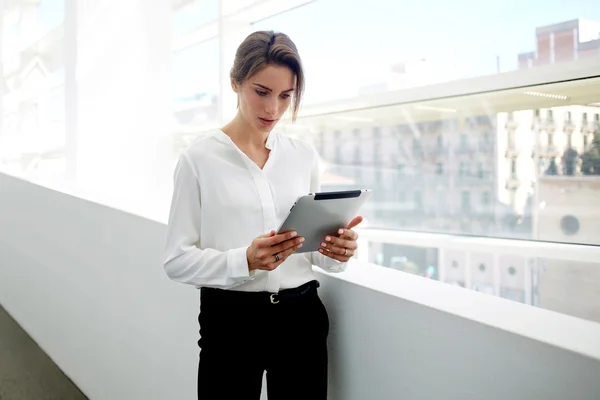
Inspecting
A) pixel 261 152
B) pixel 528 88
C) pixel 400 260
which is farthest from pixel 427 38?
pixel 261 152

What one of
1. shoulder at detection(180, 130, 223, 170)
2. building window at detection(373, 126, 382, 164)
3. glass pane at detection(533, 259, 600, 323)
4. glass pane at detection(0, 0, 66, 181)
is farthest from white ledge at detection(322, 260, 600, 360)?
glass pane at detection(0, 0, 66, 181)

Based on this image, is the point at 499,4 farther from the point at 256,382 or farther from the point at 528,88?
the point at 256,382

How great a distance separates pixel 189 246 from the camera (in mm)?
1351

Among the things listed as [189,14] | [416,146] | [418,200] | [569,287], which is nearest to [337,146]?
[416,146]

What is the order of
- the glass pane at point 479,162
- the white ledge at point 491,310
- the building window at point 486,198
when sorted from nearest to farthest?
the white ledge at point 491,310 → the glass pane at point 479,162 → the building window at point 486,198

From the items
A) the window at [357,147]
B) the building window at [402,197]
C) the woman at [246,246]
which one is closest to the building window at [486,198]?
the building window at [402,197]

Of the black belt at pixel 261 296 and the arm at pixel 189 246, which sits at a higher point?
the arm at pixel 189 246

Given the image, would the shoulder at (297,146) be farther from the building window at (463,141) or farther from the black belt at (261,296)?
the building window at (463,141)

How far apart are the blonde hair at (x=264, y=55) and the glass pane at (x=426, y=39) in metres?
1.57

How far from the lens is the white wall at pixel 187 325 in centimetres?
94

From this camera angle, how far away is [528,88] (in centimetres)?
285

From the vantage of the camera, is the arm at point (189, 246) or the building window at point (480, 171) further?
the building window at point (480, 171)

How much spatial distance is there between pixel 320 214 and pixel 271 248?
127mm

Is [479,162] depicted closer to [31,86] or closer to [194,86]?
[194,86]
